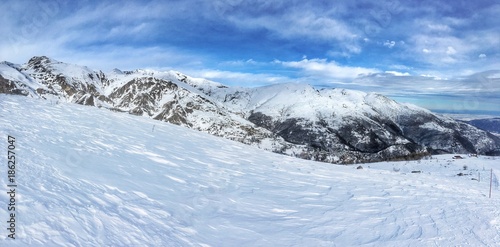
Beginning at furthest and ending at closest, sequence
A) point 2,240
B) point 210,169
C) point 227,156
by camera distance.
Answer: point 227,156
point 210,169
point 2,240

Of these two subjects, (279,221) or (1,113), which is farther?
(1,113)

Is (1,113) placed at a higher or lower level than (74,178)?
higher

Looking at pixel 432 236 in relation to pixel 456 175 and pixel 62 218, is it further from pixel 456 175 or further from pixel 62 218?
pixel 456 175

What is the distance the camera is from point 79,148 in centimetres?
1088

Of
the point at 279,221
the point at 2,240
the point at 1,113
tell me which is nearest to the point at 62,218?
the point at 2,240

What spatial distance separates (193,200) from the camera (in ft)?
29.7

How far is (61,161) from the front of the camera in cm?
901

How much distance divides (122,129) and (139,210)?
985 centimetres

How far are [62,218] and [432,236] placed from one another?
26.5 ft

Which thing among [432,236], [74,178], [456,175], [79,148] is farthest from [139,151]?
[456,175]

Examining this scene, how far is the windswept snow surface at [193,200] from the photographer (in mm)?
6281

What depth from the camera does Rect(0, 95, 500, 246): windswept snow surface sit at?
6281mm

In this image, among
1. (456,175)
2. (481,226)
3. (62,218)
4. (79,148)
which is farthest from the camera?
(456,175)

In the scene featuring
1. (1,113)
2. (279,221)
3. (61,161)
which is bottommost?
(279,221)
